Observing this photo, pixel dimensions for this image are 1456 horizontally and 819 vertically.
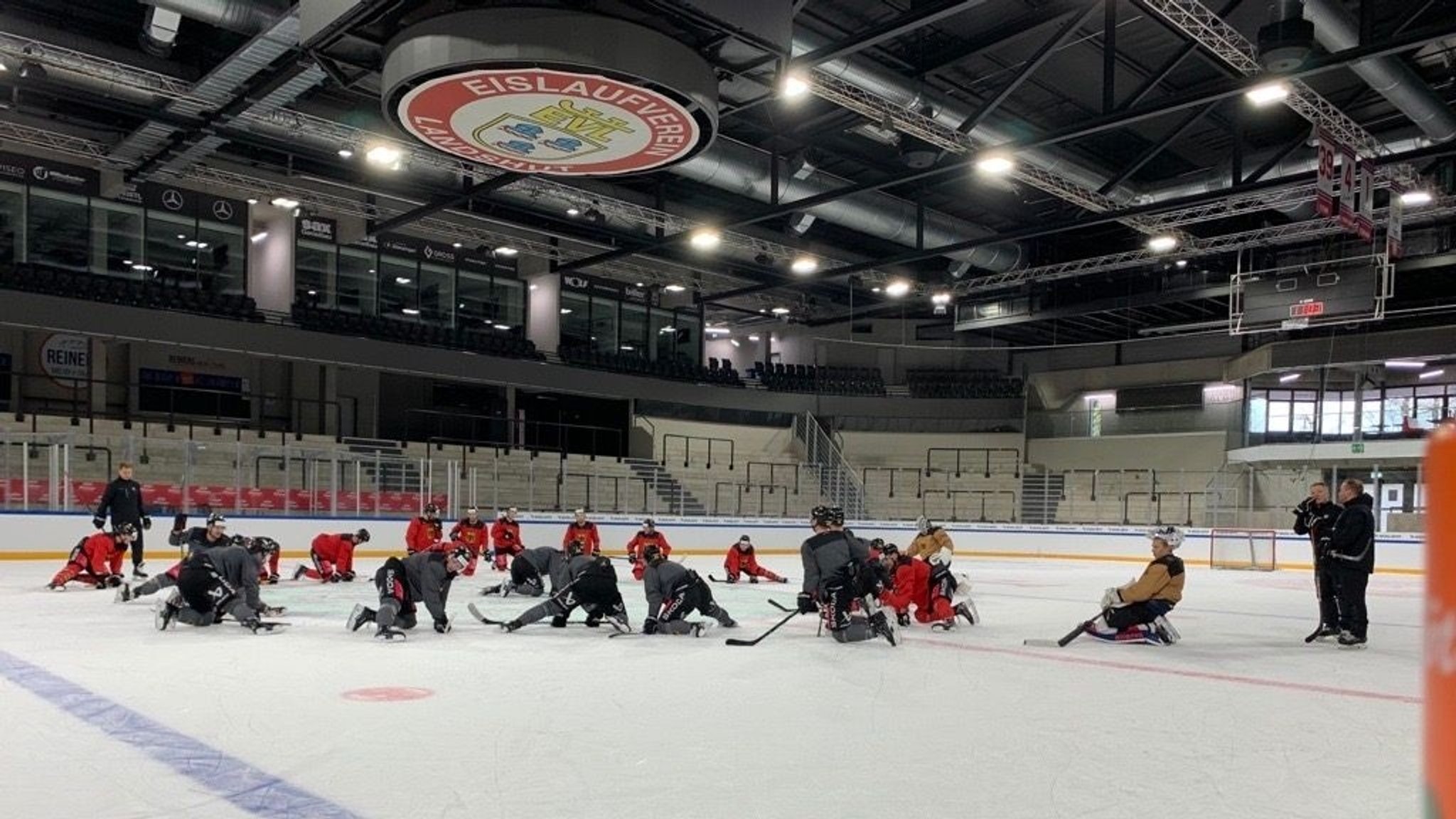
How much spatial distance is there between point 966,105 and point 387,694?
48.5 feet

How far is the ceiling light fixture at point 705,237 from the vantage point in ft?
69.0

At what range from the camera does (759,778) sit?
13.3 ft

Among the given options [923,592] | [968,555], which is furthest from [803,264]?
[923,592]

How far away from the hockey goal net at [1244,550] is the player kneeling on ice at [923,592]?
15.4 metres

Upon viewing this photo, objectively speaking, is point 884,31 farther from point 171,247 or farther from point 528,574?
point 171,247

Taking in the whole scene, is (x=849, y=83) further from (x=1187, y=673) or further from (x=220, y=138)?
(x=220, y=138)

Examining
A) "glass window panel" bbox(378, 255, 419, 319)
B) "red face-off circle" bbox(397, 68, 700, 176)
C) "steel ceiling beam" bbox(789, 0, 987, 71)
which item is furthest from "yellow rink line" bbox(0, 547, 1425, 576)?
"glass window panel" bbox(378, 255, 419, 319)

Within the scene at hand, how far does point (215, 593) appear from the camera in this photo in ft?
27.4

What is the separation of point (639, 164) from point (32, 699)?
856cm

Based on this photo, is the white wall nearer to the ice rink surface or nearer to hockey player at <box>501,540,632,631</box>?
the ice rink surface

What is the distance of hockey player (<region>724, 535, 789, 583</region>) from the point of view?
1541 cm

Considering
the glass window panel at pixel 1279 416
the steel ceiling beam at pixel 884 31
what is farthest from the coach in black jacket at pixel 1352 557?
the glass window panel at pixel 1279 416

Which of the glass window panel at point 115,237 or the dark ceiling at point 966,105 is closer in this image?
the dark ceiling at point 966,105

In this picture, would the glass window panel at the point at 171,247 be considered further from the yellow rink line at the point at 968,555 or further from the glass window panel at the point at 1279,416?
the glass window panel at the point at 1279,416
